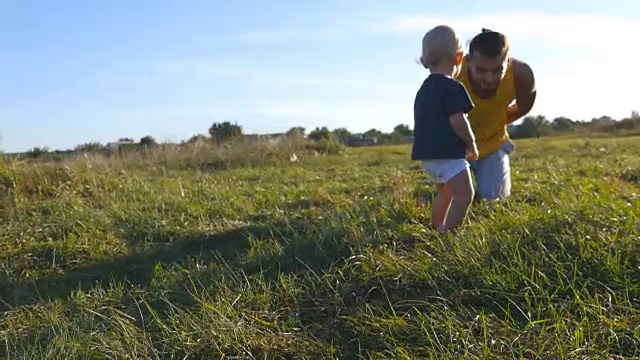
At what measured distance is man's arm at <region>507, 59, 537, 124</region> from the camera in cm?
468

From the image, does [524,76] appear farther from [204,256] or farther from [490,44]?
[204,256]

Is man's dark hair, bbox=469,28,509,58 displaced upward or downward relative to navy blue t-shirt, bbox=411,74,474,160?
upward

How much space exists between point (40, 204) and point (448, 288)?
4.95 metres

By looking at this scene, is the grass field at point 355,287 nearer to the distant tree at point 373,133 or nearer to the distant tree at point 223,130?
the distant tree at point 223,130

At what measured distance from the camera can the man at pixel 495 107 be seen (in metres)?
4.60

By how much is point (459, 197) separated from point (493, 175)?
1098mm

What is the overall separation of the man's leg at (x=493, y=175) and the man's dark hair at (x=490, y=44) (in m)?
0.84

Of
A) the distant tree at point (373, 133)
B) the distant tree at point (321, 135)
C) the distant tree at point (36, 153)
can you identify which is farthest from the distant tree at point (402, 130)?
the distant tree at point (36, 153)

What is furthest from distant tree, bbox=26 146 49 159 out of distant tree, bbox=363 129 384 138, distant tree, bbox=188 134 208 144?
distant tree, bbox=363 129 384 138

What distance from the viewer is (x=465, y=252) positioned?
3078 millimetres

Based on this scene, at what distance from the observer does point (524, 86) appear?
470cm

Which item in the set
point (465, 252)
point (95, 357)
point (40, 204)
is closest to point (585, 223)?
point (465, 252)

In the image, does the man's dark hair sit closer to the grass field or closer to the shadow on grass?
the grass field

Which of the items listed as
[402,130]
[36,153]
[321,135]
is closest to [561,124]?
[402,130]
